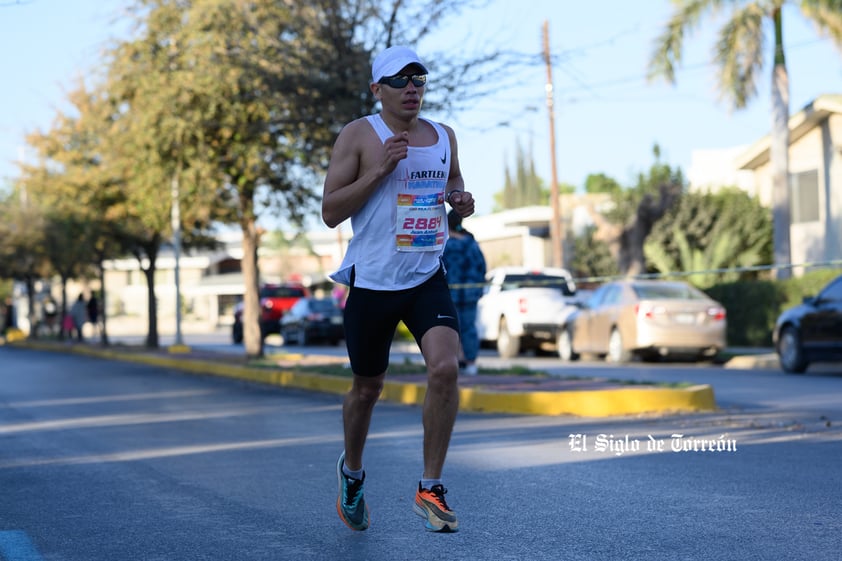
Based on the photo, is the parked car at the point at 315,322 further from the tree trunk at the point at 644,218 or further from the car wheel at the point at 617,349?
the car wheel at the point at 617,349

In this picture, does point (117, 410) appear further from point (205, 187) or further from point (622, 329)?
point (622, 329)

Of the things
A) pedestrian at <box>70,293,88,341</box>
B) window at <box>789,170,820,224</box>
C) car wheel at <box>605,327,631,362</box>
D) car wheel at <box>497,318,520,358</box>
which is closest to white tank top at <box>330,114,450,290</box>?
car wheel at <box>605,327,631,362</box>

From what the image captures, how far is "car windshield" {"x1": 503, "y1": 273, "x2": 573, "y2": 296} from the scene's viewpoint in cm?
2416

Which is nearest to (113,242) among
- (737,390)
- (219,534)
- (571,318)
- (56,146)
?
(56,146)

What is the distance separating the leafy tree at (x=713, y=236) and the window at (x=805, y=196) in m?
1.89

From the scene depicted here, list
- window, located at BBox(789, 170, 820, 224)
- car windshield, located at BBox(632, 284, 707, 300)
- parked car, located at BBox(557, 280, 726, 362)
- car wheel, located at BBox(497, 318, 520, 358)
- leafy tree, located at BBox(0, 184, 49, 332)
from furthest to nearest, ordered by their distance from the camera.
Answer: leafy tree, located at BBox(0, 184, 49, 332), window, located at BBox(789, 170, 820, 224), car wheel, located at BBox(497, 318, 520, 358), car windshield, located at BBox(632, 284, 707, 300), parked car, located at BBox(557, 280, 726, 362)

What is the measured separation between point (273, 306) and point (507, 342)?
13.9m

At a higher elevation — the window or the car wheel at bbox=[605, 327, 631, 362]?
the window

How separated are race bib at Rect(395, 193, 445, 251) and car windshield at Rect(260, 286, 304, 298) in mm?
31656

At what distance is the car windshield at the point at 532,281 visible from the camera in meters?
24.2

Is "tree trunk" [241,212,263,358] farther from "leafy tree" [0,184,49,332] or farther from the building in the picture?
"leafy tree" [0,184,49,332]

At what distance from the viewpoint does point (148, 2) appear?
20.9m

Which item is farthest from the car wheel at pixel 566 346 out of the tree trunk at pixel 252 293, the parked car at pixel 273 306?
the parked car at pixel 273 306

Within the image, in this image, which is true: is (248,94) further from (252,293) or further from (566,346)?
(566,346)
